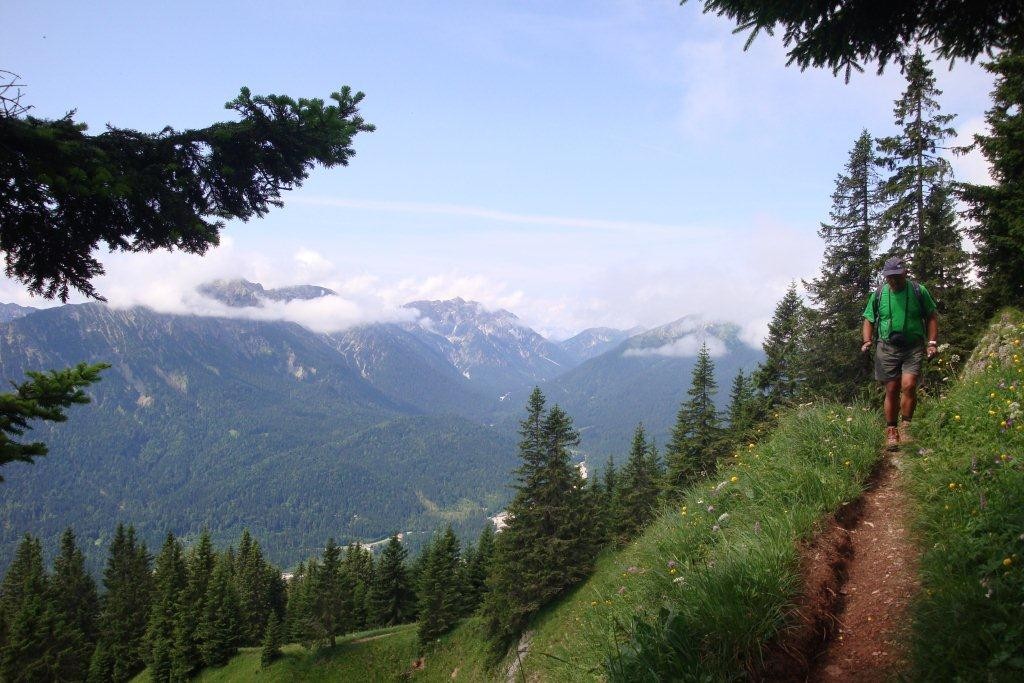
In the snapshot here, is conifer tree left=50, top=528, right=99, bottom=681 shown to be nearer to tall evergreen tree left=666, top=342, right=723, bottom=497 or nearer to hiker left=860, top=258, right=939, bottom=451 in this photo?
tall evergreen tree left=666, top=342, right=723, bottom=497

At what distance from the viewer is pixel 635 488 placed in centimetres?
4016

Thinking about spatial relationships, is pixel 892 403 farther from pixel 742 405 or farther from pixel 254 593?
pixel 254 593

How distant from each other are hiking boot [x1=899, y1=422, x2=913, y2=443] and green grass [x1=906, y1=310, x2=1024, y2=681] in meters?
0.19

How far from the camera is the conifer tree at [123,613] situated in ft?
148

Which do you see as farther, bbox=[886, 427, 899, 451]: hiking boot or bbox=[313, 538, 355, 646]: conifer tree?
bbox=[313, 538, 355, 646]: conifer tree

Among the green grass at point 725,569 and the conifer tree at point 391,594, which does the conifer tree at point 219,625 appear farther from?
the green grass at point 725,569

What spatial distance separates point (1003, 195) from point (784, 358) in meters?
19.9

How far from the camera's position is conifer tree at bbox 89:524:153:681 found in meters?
45.2

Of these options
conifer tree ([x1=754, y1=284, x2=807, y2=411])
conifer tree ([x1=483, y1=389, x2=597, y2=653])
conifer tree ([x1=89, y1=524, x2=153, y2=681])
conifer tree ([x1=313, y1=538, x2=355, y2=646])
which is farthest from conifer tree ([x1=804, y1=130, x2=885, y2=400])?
conifer tree ([x1=89, y1=524, x2=153, y2=681])

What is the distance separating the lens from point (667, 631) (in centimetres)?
357

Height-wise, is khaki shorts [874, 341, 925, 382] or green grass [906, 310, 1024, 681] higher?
khaki shorts [874, 341, 925, 382]

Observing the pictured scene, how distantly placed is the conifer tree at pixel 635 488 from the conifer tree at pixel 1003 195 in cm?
2495

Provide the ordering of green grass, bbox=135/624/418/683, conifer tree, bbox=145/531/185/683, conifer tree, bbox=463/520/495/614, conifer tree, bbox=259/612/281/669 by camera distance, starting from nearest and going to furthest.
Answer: green grass, bbox=135/624/418/683
conifer tree, bbox=259/612/281/669
conifer tree, bbox=145/531/185/683
conifer tree, bbox=463/520/495/614

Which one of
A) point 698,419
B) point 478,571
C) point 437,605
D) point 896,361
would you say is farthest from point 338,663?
point 896,361
